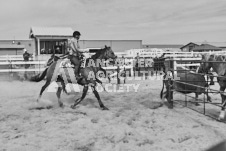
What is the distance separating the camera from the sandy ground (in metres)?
4.32

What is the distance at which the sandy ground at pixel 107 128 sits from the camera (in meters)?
4.32

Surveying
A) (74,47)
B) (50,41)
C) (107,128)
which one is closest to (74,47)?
(74,47)

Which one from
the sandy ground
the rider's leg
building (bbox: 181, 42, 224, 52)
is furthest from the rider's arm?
building (bbox: 181, 42, 224, 52)

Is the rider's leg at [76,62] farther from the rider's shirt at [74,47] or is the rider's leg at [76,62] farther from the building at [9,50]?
the building at [9,50]

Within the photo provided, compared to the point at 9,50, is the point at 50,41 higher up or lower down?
lower down

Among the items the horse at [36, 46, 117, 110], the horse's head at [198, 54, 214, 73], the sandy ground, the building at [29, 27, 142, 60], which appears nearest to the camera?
the sandy ground

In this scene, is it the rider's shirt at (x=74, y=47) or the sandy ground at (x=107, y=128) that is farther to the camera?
the rider's shirt at (x=74, y=47)

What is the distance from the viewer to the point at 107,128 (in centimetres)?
524

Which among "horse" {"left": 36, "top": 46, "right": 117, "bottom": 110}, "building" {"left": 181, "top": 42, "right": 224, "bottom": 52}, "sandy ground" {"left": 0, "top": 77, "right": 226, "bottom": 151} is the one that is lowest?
"sandy ground" {"left": 0, "top": 77, "right": 226, "bottom": 151}

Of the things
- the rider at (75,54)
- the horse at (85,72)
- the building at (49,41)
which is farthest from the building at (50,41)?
the rider at (75,54)

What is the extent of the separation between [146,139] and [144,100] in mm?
3711

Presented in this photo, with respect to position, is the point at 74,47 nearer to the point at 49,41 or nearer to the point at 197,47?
the point at 49,41

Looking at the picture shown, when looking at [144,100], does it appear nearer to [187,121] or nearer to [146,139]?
[187,121]

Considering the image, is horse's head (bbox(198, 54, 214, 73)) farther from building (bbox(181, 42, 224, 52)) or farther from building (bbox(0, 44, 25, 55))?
building (bbox(181, 42, 224, 52))
